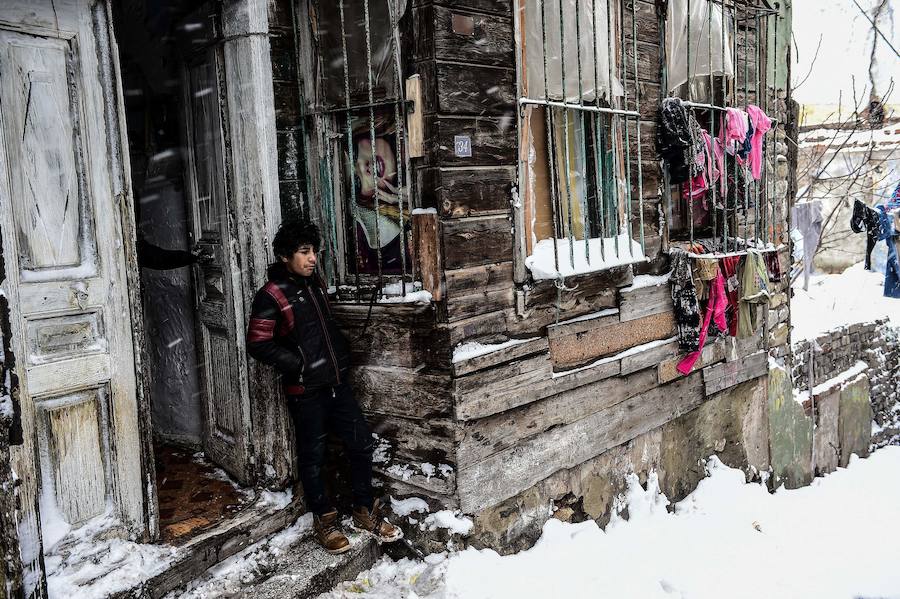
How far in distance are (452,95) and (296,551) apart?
2.67 m

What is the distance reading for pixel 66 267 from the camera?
3178mm

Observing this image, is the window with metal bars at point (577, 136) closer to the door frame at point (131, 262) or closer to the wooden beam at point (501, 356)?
the wooden beam at point (501, 356)

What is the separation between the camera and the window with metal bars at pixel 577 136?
417cm

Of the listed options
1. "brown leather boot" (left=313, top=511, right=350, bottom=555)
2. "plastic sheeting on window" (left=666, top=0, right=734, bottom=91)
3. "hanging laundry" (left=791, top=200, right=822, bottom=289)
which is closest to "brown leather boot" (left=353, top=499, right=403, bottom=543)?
"brown leather boot" (left=313, top=511, right=350, bottom=555)

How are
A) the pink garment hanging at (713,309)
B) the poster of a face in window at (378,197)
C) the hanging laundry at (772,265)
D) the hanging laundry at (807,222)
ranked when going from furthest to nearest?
the hanging laundry at (807,222)
the hanging laundry at (772,265)
the pink garment hanging at (713,309)
the poster of a face in window at (378,197)

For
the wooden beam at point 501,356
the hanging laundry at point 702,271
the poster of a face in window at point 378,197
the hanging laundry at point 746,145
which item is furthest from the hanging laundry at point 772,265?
the poster of a face in window at point 378,197

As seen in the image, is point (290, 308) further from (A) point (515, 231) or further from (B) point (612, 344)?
(B) point (612, 344)

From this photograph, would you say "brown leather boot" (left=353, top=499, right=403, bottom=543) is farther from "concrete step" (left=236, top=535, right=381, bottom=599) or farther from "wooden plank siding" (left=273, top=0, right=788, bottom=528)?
"wooden plank siding" (left=273, top=0, right=788, bottom=528)

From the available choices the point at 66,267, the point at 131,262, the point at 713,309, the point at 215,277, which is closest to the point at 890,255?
the point at 713,309

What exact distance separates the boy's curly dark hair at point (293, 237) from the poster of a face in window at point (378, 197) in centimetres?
Result: 38

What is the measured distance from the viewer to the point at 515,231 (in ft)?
13.5

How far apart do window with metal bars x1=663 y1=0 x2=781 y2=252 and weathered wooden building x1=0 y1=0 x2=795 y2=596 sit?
0.17m

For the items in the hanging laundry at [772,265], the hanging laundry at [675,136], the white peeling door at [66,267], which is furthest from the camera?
the hanging laundry at [772,265]

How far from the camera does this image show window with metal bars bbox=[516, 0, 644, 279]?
4.17 m
